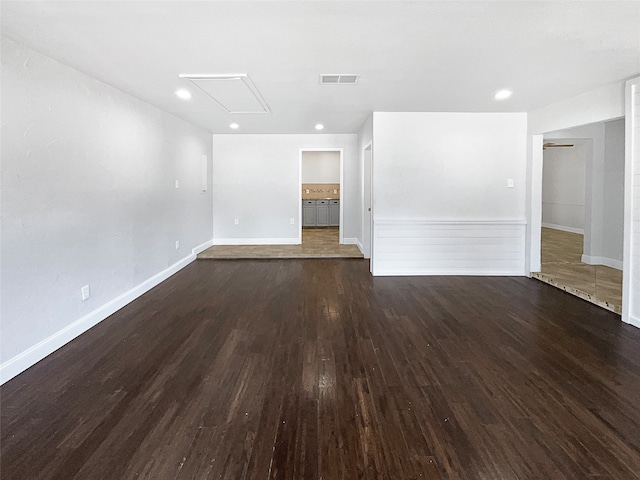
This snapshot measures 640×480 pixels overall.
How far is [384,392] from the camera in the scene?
2424mm

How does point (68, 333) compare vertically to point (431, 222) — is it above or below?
below

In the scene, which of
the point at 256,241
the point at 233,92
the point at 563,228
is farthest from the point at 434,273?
the point at 563,228

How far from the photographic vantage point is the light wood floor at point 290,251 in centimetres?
696

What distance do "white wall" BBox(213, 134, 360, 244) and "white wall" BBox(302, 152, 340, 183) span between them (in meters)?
3.52

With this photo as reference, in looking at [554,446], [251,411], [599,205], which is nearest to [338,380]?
[251,411]

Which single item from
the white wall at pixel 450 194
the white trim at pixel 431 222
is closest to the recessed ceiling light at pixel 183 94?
the white wall at pixel 450 194

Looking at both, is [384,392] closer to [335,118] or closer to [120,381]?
[120,381]

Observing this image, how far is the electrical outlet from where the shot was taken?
3486 mm

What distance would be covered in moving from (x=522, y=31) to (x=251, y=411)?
2.86 m

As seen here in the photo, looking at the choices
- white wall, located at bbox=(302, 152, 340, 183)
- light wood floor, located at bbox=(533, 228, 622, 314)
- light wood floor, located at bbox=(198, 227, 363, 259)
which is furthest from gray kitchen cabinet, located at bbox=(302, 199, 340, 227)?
light wood floor, located at bbox=(533, 228, 622, 314)

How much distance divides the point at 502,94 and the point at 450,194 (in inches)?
61.9

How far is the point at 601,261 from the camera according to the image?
20.2 feet

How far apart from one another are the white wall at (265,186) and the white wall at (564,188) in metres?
6.02

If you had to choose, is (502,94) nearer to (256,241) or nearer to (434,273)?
(434,273)
